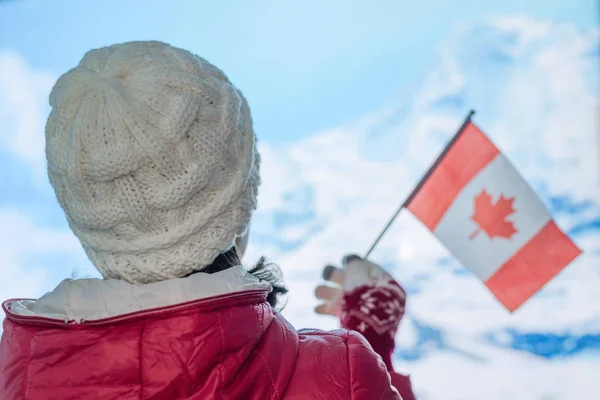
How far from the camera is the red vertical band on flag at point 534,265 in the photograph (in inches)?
66.3

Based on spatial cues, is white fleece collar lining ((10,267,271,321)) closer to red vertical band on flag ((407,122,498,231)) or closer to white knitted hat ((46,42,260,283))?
white knitted hat ((46,42,260,283))

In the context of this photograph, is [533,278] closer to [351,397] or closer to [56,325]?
[351,397]

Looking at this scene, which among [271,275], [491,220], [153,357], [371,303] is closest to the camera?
[153,357]

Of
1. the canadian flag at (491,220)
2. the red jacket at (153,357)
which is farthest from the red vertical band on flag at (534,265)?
the red jacket at (153,357)

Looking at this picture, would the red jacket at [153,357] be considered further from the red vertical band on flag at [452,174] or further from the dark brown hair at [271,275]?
the red vertical band on flag at [452,174]

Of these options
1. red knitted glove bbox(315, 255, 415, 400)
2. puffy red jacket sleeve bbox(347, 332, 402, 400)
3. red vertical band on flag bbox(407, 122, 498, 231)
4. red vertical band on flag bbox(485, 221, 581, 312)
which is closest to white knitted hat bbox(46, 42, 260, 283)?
puffy red jacket sleeve bbox(347, 332, 402, 400)

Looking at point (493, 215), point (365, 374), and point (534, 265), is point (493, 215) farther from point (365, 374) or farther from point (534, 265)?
point (365, 374)

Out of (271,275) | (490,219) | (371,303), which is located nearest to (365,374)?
(271,275)

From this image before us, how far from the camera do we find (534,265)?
1690 millimetres

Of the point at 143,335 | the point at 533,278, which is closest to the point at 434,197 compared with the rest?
the point at 533,278

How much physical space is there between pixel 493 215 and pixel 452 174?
15cm

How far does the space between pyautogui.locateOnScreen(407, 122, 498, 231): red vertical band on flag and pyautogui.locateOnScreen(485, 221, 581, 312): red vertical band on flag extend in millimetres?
226

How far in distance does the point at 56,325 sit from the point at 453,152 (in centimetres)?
131

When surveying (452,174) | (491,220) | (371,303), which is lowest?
(371,303)
